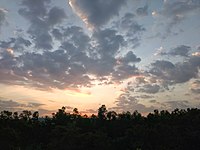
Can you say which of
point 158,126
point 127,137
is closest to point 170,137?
point 158,126

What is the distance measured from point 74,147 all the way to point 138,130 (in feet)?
52.4

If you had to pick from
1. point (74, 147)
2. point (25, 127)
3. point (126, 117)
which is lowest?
point (74, 147)

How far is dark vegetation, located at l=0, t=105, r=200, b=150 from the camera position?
210 ft

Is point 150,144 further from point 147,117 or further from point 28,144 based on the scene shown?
point 28,144

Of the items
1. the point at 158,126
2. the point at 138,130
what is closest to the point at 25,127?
the point at 138,130

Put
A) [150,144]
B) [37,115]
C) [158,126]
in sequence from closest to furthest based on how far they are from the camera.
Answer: [150,144] → [158,126] → [37,115]

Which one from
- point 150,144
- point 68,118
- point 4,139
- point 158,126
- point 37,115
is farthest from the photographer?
point 68,118

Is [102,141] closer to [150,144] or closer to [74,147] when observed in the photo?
[74,147]

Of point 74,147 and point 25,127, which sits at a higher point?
point 25,127

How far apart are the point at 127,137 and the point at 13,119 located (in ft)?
99.0

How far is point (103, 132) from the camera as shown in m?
73.8

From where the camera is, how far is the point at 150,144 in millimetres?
66875

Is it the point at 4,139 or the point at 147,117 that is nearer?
the point at 4,139

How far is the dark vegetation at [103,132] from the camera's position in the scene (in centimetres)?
6391
